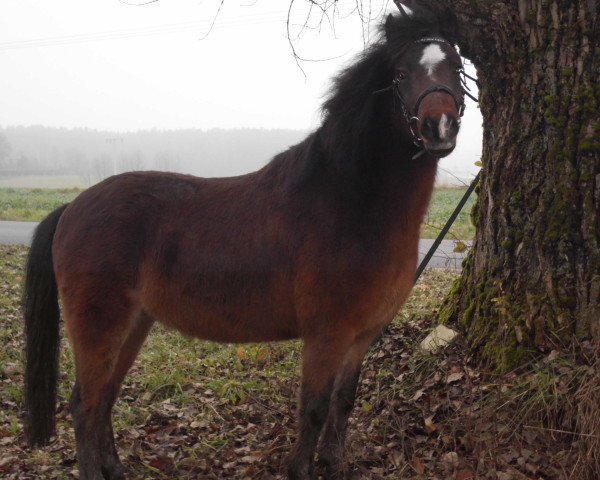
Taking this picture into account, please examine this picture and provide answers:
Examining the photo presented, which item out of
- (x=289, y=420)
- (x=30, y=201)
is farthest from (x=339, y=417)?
(x=30, y=201)

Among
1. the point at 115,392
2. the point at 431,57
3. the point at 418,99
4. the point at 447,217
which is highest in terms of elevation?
the point at 431,57

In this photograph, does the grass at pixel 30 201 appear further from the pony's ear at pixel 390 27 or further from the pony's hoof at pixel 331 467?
the pony's ear at pixel 390 27

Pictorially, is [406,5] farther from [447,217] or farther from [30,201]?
[30,201]

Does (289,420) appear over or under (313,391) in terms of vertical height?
under

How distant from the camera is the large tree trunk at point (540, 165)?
417cm

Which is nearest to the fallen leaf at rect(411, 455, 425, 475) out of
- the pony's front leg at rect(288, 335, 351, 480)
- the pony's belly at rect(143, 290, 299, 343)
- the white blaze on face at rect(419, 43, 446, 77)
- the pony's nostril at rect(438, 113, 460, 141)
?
the pony's front leg at rect(288, 335, 351, 480)

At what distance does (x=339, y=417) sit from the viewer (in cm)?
433

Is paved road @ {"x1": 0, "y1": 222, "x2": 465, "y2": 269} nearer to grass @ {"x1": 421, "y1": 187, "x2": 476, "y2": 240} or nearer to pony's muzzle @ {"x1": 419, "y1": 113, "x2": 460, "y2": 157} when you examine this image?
grass @ {"x1": 421, "y1": 187, "x2": 476, "y2": 240}

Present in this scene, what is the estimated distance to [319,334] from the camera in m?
3.82

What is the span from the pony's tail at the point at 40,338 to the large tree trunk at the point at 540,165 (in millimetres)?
3165

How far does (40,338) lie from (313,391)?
6.93 ft

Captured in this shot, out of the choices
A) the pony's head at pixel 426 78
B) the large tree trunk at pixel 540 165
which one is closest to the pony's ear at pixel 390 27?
the pony's head at pixel 426 78

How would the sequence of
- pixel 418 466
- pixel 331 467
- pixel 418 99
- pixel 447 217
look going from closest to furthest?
1. pixel 418 99
2. pixel 418 466
3. pixel 331 467
4. pixel 447 217

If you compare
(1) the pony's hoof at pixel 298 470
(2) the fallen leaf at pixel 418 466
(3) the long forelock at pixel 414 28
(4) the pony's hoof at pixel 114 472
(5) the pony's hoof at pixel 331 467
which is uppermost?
(3) the long forelock at pixel 414 28
